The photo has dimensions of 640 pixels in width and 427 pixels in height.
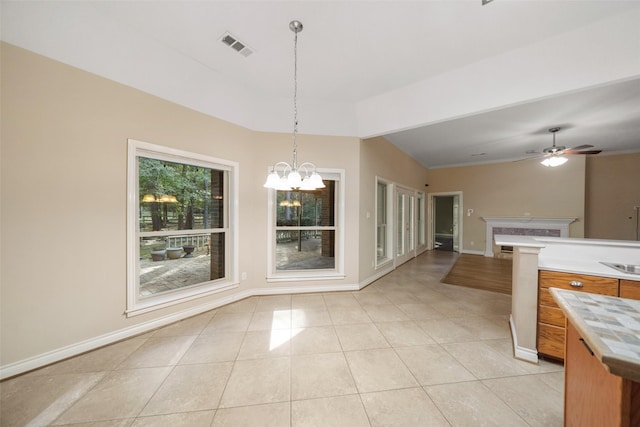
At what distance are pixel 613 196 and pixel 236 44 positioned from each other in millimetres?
9567

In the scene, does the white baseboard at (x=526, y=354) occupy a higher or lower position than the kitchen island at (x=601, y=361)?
lower

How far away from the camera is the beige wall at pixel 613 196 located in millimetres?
5754

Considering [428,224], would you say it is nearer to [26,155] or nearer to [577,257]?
[577,257]

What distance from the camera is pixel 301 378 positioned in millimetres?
1822

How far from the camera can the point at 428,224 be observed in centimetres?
802

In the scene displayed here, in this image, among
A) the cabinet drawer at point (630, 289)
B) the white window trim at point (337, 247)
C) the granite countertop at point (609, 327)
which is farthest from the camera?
the white window trim at point (337, 247)

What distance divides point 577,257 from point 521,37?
2.35m

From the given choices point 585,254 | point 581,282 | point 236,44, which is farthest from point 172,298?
point 585,254

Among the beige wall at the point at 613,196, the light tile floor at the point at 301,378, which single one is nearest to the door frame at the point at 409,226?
the light tile floor at the point at 301,378

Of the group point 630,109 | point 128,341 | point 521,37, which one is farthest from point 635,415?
point 630,109

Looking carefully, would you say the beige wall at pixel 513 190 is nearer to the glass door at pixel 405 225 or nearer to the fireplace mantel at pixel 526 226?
the fireplace mantel at pixel 526 226

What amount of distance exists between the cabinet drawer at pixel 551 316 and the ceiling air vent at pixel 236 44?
13.0 ft

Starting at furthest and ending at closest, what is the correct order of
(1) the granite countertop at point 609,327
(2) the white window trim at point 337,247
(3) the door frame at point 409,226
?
1. (3) the door frame at point 409,226
2. (2) the white window trim at point 337,247
3. (1) the granite countertop at point 609,327

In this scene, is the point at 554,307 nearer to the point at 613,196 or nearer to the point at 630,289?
the point at 630,289
